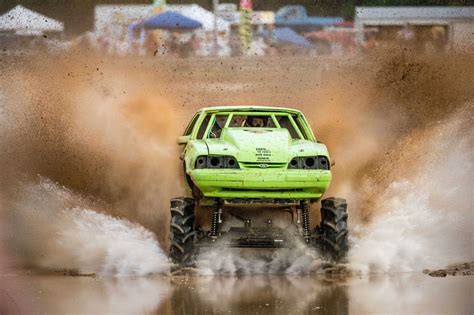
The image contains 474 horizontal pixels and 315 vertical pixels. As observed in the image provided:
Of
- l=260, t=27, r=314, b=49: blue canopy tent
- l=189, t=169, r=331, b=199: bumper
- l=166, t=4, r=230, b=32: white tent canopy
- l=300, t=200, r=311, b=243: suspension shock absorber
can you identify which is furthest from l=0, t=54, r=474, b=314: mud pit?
l=166, t=4, r=230, b=32: white tent canopy

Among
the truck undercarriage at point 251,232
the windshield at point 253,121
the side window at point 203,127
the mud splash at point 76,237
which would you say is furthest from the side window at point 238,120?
the mud splash at point 76,237

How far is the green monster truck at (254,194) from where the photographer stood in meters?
17.4

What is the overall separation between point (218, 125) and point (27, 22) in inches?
777

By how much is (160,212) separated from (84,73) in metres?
7.63

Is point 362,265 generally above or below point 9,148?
below

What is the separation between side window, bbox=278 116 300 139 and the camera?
19250 mm

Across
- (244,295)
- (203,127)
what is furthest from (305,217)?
(244,295)

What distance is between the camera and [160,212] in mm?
21094

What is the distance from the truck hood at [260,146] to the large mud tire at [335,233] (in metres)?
0.75

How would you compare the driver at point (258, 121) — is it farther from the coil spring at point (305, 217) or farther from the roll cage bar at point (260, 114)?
the coil spring at point (305, 217)

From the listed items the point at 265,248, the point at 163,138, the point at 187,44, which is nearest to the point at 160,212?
the point at 163,138

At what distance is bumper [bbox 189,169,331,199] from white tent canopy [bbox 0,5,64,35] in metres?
19.9

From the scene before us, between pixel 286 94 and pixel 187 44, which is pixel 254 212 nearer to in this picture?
pixel 286 94

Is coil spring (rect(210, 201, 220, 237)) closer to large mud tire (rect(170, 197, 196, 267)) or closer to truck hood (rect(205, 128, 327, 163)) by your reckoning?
large mud tire (rect(170, 197, 196, 267))
